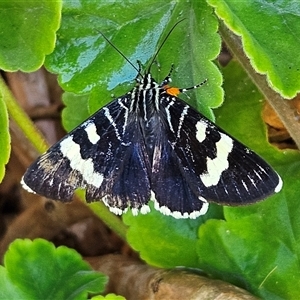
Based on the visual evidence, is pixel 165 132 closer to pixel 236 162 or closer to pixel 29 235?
pixel 236 162

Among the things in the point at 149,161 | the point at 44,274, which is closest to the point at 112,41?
the point at 149,161

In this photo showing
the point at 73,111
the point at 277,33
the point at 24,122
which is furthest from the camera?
the point at 73,111

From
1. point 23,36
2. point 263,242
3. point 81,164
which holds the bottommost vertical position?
point 263,242

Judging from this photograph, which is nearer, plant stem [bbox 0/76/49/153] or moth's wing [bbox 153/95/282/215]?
moth's wing [bbox 153/95/282/215]

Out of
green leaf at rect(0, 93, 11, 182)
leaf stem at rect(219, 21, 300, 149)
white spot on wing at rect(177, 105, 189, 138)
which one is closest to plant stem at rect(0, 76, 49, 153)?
green leaf at rect(0, 93, 11, 182)

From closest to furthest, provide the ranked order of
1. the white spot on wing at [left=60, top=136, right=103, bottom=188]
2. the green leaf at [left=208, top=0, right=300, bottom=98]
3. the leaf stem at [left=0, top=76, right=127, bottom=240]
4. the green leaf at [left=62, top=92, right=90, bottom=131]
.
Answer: the green leaf at [left=208, top=0, right=300, bottom=98]
the white spot on wing at [left=60, top=136, right=103, bottom=188]
the leaf stem at [left=0, top=76, right=127, bottom=240]
the green leaf at [left=62, top=92, right=90, bottom=131]

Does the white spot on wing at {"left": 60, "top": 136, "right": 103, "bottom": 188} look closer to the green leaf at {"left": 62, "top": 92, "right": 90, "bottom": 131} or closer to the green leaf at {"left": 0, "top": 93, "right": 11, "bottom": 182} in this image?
the green leaf at {"left": 0, "top": 93, "right": 11, "bottom": 182}

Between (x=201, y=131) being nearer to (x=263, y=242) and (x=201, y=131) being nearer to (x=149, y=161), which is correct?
(x=149, y=161)

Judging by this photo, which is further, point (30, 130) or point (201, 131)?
point (30, 130)
